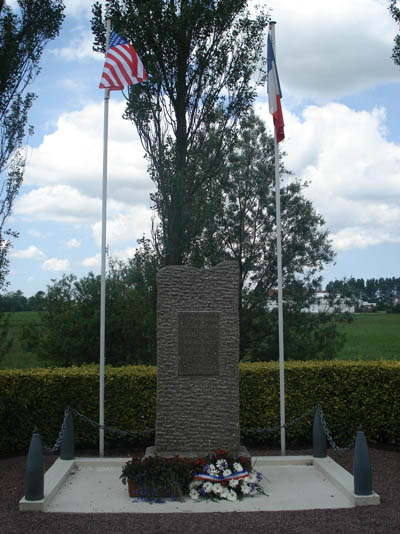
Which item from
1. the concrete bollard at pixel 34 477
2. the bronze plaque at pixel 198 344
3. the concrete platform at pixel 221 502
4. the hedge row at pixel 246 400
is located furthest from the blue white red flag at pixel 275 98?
the concrete bollard at pixel 34 477

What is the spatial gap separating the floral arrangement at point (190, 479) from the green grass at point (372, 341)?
727 cm

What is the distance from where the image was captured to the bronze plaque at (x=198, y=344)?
691cm

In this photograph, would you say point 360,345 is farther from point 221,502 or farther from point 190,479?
point 221,502

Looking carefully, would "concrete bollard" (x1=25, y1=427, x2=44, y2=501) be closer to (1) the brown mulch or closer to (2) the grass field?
(1) the brown mulch

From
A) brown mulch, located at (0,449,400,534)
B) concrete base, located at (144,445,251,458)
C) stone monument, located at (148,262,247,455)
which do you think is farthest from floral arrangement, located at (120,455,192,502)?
stone monument, located at (148,262,247,455)

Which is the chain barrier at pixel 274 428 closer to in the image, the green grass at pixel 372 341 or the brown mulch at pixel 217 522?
the brown mulch at pixel 217 522

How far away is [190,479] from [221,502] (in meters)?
0.45

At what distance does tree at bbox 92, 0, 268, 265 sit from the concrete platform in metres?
4.37

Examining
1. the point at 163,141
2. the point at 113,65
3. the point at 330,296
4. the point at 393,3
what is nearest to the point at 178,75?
the point at 163,141

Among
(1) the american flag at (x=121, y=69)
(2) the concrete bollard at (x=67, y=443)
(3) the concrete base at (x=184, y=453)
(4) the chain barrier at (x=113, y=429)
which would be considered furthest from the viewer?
(1) the american flag at (x=121, y=69)

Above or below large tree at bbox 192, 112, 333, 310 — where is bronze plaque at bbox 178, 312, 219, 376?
below

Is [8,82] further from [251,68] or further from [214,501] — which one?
[214,501]

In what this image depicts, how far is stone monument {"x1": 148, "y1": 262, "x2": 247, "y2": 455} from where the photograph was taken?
6906 mm

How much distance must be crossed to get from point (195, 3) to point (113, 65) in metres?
3.35
